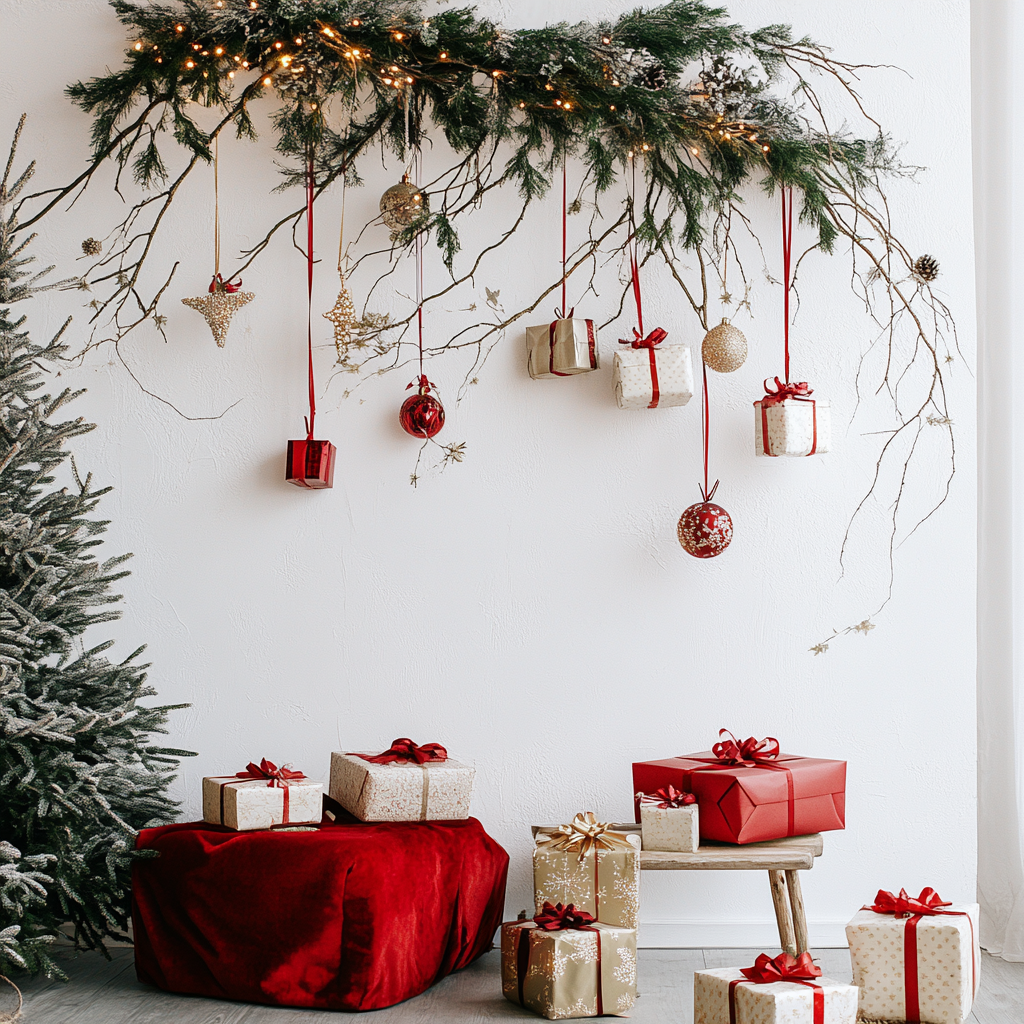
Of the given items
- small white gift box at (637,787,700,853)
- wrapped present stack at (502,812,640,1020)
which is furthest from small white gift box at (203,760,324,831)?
small white gift box at (637,787,700,853)

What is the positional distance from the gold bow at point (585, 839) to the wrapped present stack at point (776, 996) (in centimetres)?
39

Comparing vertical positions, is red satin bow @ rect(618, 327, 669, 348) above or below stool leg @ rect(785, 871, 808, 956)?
above

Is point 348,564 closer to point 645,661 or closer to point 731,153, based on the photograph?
point 645,661

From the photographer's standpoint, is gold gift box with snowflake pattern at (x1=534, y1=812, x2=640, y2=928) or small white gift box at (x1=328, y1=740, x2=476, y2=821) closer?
gold gift box with snowflake pattern at (x1=534, y1=812, x2=640, y2=928)

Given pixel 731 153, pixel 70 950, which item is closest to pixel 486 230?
pixel 731 153

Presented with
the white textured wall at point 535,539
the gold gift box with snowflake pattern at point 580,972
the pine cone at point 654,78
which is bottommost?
the gold gift box with snowflake pattern at point 580,972

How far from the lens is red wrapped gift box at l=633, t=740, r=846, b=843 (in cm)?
213

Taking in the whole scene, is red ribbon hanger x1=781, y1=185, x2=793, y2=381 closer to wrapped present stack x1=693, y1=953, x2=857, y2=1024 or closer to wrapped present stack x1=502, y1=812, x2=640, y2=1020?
wrapped present stack x1=502, y1=812, x2=640, y2=1020

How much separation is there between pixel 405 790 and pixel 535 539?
2.48 feet

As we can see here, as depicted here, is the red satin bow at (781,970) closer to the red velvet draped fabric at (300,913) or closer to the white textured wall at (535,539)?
the red velvet draped fabric at (300,913)

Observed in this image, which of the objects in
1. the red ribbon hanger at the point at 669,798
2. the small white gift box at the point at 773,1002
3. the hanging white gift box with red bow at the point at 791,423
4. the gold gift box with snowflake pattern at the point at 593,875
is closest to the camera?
the small white gift box at the point at 773,1002

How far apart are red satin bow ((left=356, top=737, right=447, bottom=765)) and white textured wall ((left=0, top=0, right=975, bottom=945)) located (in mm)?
248

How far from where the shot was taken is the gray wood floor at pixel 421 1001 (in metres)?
1.93

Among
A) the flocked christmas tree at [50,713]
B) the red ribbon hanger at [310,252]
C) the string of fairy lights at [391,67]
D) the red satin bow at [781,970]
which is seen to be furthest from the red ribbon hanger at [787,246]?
the flocked christmas tree at [50,713]
